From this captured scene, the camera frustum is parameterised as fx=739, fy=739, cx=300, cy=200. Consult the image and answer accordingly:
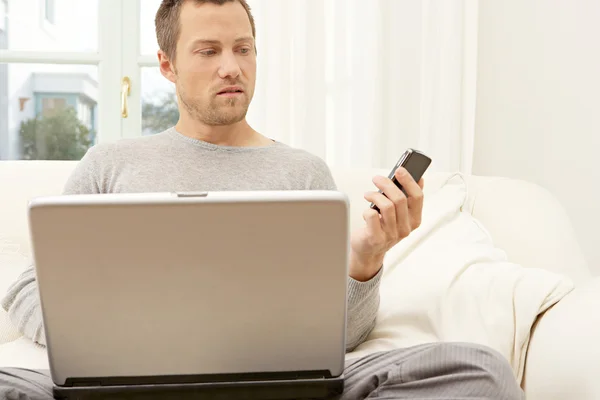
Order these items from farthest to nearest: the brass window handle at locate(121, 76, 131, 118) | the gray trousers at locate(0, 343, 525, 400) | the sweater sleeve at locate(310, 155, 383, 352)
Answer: the brass window handle at locate(121, 76, 131, 118) → the sweater sleeve at locate(310, 155, 383, 352) → the gray trousers at locate(0, 343, 525, 400)

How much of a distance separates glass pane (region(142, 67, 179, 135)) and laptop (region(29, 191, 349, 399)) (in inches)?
74.5

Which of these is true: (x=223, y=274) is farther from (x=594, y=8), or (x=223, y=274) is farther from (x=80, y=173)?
(x=594, y=8)

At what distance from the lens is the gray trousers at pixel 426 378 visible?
888 mm

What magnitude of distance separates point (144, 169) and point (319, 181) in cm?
34

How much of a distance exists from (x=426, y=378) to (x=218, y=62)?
79 centimetres

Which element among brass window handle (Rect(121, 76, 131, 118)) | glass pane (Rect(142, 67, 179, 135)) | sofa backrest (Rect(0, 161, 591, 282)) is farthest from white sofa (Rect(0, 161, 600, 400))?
glass pane (Rect(142, 67, 179, 135))

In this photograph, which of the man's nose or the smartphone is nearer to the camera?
the smartphone

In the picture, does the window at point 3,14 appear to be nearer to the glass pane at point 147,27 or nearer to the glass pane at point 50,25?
the glass pane at point 50,25

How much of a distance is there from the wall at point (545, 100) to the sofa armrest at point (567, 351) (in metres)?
1.10

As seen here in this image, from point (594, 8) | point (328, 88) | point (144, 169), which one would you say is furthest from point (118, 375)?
point (594, 8)

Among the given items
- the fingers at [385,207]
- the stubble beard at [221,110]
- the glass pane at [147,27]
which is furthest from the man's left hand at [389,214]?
the glass pane at [147,27]

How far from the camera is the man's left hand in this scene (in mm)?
Answer: 1075

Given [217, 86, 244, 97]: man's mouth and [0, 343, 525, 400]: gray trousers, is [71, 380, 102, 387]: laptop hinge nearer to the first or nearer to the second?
[0, 343, 525, 400]: gray trousers

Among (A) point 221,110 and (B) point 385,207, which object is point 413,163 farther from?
(A) point 221,110
